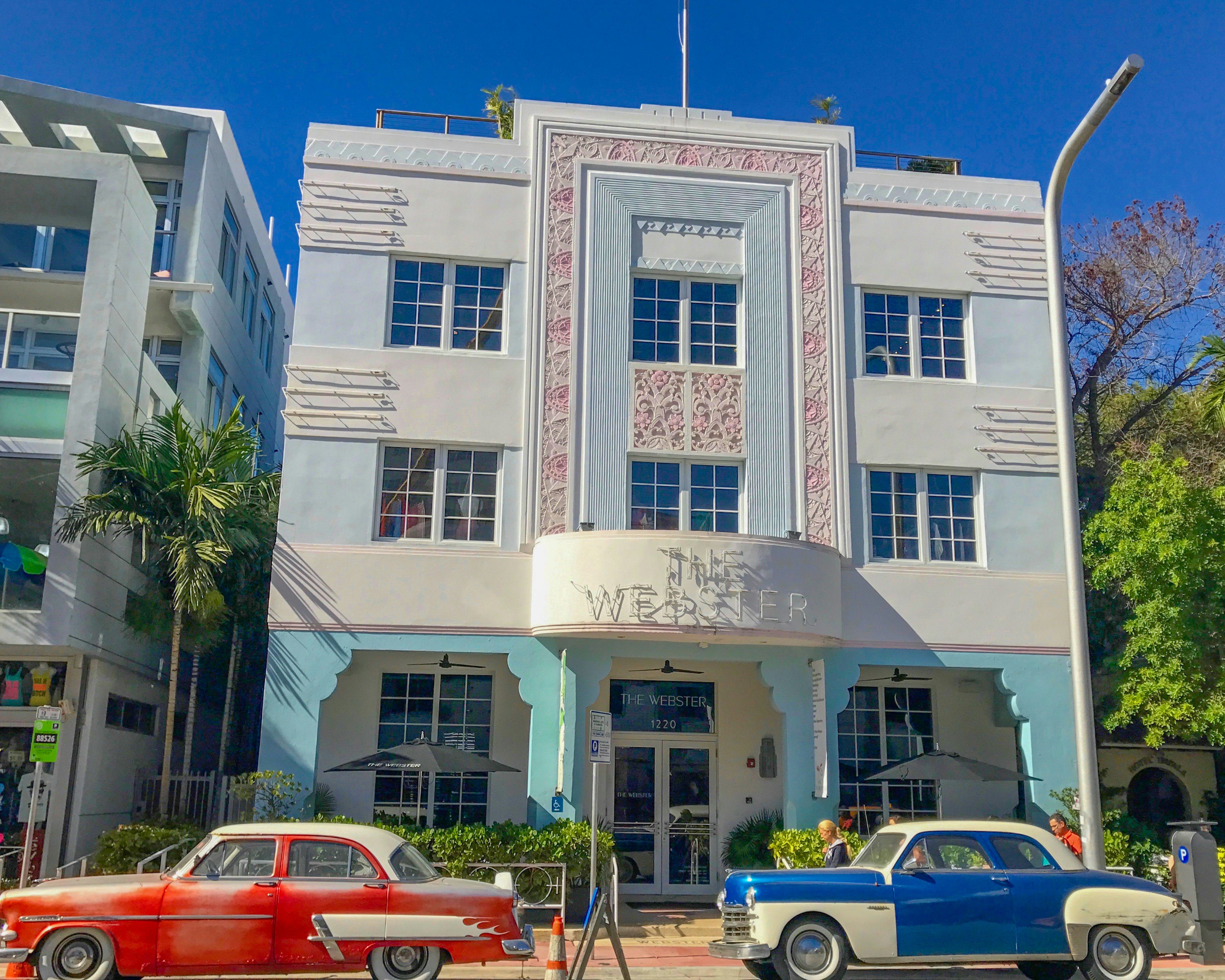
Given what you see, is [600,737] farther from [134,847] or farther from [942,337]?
[942,337]

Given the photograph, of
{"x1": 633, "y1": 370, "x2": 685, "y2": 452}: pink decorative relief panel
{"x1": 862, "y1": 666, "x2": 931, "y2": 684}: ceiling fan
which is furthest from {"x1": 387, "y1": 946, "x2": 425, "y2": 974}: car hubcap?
{"x1": 862, "y1": 666, "x2": 931, "y2": 684}: ceiling fan

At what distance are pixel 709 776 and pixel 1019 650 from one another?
542 centimetres

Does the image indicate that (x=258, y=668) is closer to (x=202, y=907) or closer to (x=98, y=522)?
(x=98, y=522)

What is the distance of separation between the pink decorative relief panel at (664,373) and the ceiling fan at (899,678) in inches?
118

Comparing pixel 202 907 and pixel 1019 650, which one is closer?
pixel 202 907

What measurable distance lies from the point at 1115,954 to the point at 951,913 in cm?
187

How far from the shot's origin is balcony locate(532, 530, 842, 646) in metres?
16.6

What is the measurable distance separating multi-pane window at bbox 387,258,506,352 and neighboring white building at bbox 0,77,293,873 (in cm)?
449

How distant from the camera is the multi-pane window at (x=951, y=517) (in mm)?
19172

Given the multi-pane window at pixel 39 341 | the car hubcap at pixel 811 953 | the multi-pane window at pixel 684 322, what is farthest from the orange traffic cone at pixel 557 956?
the multi-pane window at pixel 39 341

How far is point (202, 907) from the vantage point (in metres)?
10.8

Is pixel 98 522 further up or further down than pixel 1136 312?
further down

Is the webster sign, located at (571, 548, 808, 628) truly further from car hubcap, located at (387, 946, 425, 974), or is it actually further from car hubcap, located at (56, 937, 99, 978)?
car hubcap, located at (56, 937, 99, 978)

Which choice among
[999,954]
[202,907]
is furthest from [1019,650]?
[202,907]
